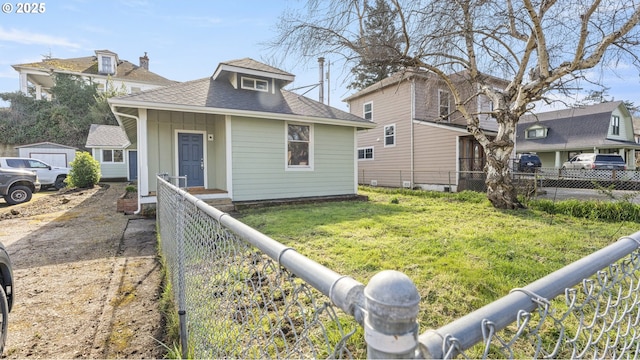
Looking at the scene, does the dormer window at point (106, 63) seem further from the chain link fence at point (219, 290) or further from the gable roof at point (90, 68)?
the chain link fence at point (219, 290)

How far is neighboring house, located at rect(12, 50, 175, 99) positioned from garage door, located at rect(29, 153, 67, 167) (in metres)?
8.93

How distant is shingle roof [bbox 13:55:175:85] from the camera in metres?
26.1

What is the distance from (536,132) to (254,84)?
23.0m

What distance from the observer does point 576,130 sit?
855 inches

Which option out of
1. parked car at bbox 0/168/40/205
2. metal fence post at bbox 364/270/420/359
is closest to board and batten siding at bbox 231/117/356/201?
parked car at bbox 0/168/40/205

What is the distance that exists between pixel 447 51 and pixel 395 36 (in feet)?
5.08

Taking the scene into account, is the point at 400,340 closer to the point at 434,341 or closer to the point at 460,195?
the point at 434,341

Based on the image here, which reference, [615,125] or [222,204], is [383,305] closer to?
[222,204]

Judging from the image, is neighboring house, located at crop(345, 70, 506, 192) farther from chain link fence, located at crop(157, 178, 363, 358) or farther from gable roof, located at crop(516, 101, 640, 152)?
chain link fence, located at crop(157, 178, 363, 358)

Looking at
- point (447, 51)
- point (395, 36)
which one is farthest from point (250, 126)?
point (447, 51)

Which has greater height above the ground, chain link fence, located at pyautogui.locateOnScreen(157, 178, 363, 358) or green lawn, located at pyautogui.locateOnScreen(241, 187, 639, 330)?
chain link fence, located at pyautogui.locateOnScreen(157, 178, 363, 358)

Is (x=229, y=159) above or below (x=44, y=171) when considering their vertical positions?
above

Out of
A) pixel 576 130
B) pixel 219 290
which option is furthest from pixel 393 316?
pixel 576 130

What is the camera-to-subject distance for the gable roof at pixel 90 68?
2586 cm
